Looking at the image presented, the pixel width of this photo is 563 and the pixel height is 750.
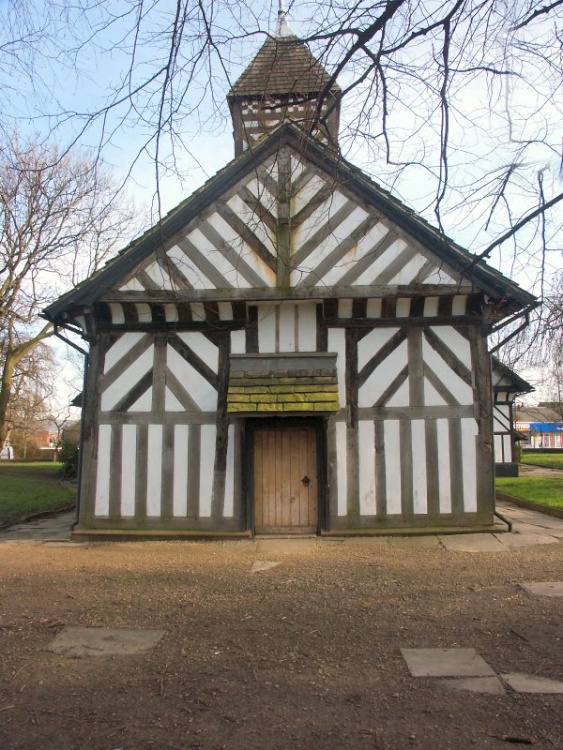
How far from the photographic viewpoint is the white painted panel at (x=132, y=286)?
33.3 feet

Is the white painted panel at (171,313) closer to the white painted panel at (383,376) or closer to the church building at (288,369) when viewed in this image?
the church building at (288,369)

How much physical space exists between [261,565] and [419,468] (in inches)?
133

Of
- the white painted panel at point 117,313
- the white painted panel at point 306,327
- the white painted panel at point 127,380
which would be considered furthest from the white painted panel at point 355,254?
the white painted panel at point 117,313

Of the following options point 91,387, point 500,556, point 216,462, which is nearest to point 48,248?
point 91,387

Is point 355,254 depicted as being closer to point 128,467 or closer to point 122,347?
point 122,347

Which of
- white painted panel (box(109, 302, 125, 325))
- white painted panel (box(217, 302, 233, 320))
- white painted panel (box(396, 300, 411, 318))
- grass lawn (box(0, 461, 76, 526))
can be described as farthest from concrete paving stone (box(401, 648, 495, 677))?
grass lawn (box(0, 461, 76, 526))

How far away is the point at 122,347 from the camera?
34.4ft

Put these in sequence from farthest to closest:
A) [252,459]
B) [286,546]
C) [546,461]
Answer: [546,461] < [252,459] < [286,546]

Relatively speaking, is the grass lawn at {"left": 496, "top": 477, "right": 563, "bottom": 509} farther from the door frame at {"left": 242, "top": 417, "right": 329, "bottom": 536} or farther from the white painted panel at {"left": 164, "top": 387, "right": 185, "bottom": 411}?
the white painted panel at {"left": 164, "top": 387, "right": 185, "bottom": 411}

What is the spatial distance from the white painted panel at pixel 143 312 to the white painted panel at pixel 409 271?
4228 mm

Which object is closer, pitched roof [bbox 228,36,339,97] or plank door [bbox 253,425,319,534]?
pitched roof [bbox 228,36,339,97]

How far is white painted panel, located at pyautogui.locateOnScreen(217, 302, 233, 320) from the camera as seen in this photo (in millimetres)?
10273

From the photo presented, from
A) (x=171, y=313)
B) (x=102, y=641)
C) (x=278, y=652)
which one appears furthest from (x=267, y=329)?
(x=278, y=652)

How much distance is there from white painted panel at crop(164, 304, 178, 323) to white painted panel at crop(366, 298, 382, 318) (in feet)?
11.0
